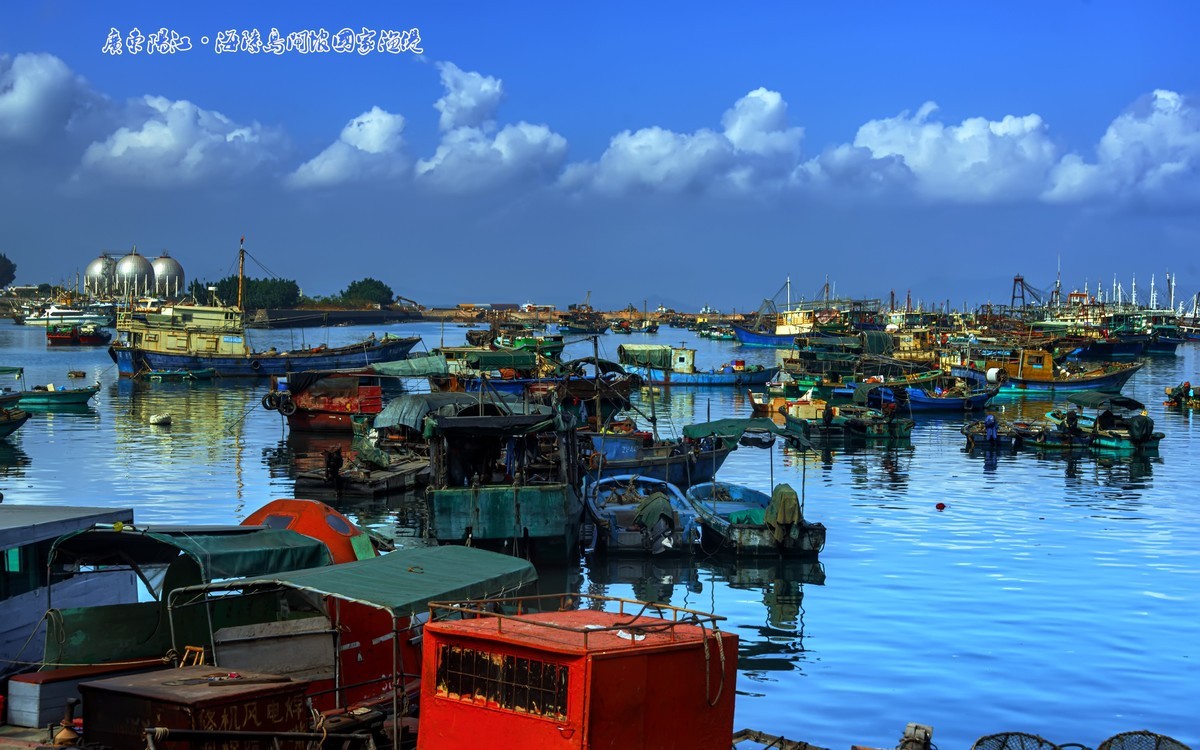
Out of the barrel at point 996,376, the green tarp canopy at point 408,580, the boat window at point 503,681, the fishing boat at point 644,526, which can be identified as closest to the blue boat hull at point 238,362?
the barrel at point 996,376

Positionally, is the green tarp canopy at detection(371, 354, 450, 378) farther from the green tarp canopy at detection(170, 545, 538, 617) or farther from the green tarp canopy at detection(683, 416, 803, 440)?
the green tarp canopy at detection(170, 545, 538, 617)

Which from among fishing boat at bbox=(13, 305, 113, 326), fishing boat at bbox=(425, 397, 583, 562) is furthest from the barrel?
fishing boat at bbox=(13, 305, 113, 326)

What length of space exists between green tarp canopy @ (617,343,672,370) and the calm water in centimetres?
2802

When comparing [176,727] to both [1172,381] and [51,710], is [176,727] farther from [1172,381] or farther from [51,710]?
[1172,381]

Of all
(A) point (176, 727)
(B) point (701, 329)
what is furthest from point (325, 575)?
(B) point (701, 329)

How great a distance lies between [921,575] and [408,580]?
581 inches

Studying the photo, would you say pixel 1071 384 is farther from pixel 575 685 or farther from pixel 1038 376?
pixel 575 685

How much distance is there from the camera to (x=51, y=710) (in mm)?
11688

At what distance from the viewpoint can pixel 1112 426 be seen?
155ft

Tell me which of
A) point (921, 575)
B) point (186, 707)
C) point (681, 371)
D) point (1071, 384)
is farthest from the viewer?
point (681, 371)

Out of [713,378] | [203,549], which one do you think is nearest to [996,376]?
[713,378]

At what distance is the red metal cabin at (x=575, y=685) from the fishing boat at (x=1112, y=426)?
3962cm

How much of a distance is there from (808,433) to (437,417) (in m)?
26.9

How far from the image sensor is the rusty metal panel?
1030 centimetres
